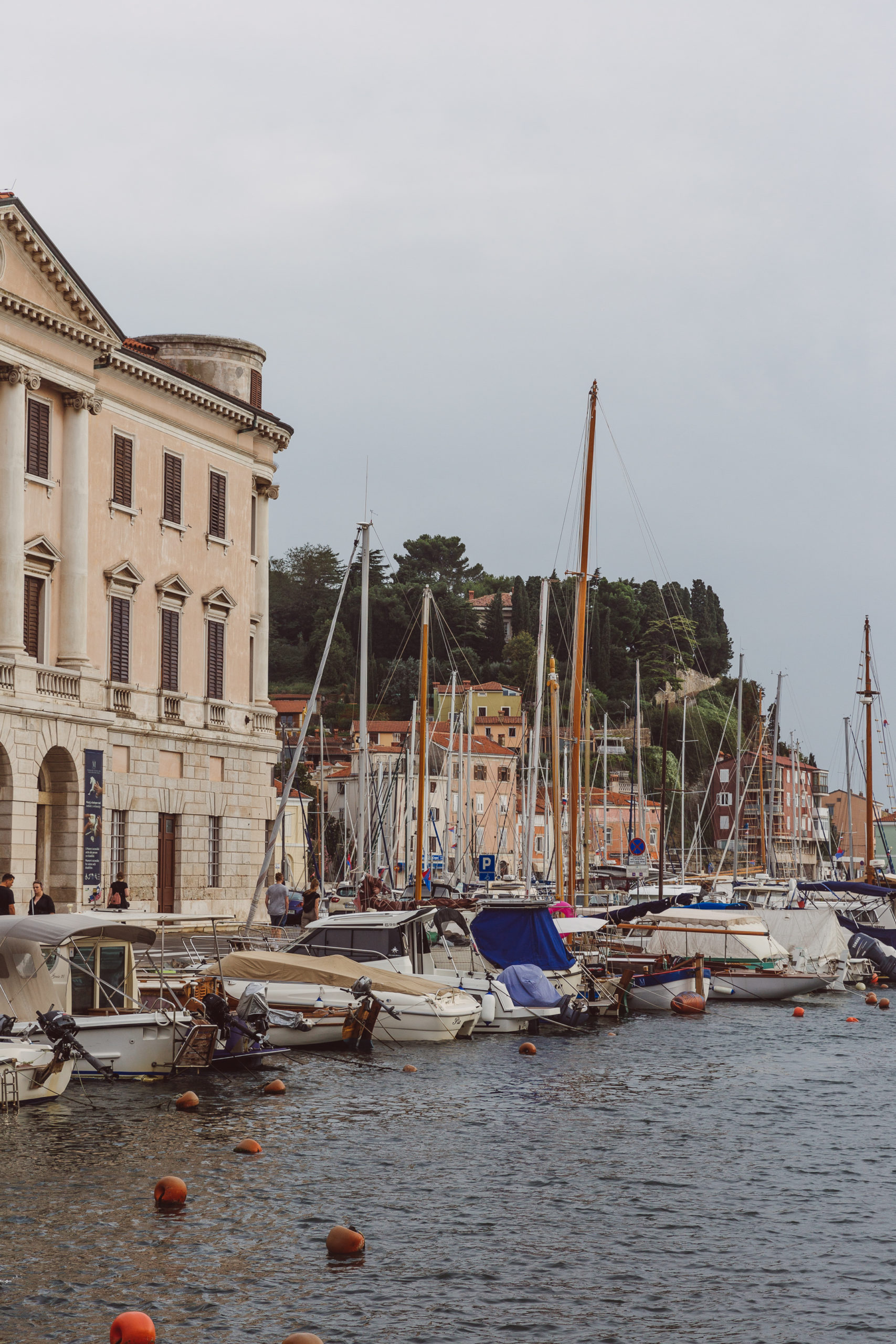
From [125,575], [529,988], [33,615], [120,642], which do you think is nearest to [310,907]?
[529,988]

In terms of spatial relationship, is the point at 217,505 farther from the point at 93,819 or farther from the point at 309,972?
the point at 309,972

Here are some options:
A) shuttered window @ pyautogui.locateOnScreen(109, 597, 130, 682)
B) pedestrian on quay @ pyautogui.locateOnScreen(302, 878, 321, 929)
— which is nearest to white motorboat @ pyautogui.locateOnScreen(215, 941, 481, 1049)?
pedestrian on quay @ pyautogui.locateOnScreen(302, 878, 321, 929)

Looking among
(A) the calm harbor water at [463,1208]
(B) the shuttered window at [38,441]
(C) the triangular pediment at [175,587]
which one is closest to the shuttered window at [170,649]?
(C) the triangular pediment at [175,587]

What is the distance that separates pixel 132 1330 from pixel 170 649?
39.8m

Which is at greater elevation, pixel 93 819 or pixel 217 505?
pixel 217 505

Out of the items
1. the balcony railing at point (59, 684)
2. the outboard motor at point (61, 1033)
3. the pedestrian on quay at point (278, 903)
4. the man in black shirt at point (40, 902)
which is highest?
the balcony railing at point (59, 684)

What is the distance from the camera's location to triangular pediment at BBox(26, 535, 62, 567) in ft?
148

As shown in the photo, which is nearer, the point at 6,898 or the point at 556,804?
the point at 6,898

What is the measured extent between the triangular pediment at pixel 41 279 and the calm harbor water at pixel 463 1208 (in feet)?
81.2

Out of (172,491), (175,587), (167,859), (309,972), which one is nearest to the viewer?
(309,972)

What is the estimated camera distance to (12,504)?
4406 centimetres

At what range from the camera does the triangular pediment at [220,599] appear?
2114 inches

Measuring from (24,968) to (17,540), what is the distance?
70.1 feet

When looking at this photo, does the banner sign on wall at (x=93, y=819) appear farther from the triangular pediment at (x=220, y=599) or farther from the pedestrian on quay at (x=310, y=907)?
the triangular pediment at (x=220, y=599)
